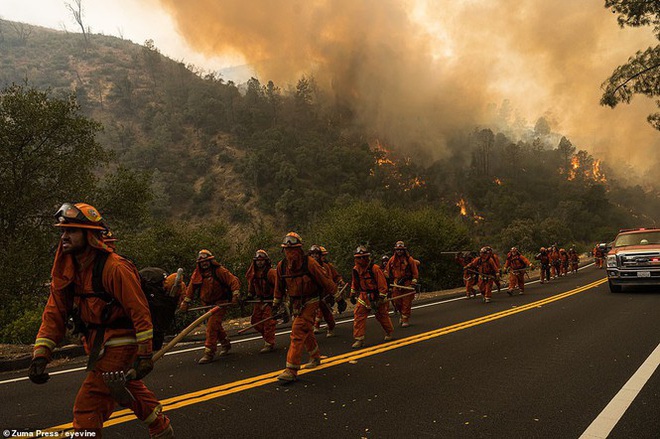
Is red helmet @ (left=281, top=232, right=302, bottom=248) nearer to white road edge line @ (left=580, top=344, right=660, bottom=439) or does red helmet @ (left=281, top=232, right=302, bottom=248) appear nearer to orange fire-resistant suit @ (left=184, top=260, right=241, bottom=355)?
orange fire-resistant suit @ (left=184, top=260, right=241, bottom=355)

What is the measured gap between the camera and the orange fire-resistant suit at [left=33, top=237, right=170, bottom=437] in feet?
10.6

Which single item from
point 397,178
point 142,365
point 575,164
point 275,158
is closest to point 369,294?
point 142,365

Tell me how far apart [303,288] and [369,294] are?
2.98m

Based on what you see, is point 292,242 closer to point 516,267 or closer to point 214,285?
point 214,285

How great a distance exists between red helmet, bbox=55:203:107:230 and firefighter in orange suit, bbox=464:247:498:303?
Answer: 13.9 m

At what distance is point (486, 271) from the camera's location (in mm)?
15414

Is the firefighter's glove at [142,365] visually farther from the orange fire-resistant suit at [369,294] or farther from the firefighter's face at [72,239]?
the orange fire-resistant suit at [369,294]

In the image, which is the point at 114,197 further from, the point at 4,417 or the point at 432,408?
the point at 432,408

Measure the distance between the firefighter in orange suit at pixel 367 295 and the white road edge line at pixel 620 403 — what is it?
14.0 ft

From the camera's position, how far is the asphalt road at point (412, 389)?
13.2 feet

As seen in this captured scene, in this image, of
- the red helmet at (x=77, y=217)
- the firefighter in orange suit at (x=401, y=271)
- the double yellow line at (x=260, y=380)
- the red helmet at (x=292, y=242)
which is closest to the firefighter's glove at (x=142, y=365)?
the red helmet at (x=77, y=217)

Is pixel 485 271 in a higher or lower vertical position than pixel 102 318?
lower

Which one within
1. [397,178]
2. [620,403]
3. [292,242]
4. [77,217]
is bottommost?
[620,403]

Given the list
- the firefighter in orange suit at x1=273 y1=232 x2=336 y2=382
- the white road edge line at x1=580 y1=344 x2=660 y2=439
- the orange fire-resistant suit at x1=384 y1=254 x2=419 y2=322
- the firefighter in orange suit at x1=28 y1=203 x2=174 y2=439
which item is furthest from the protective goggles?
the orange fire-resistant suit at x1=384 y1=254 x2=419 y2=322
